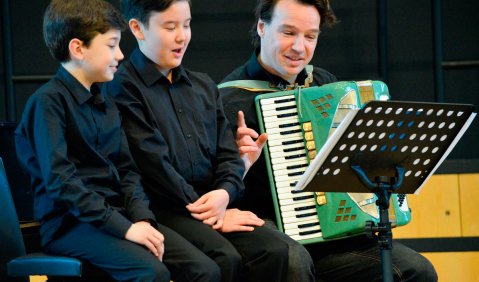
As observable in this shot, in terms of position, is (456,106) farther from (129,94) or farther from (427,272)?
(129,94)

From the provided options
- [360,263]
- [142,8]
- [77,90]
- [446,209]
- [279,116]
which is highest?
[142,8]

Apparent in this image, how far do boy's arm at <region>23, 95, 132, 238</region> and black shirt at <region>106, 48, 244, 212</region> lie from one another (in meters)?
0.37

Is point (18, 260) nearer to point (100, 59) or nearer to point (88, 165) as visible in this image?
point (88, 165)

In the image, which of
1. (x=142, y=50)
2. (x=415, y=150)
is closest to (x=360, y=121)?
(x=415, y=150)

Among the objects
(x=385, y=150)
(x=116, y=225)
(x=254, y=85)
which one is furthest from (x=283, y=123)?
(x=116, y=225)

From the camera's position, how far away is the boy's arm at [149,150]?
10.1 ft

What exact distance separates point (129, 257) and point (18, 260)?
340 millimetres

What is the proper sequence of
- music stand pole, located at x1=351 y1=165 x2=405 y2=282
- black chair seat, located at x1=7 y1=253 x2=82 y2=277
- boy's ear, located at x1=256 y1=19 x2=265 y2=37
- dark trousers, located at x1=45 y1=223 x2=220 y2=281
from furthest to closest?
boy's ear, located at x1=256 y1=19 x2=265 y2=37 < music stand pole, located at x1=351 y1=165 x2=405 y2=282 < dark trousers, located at x1=45 y1=223 x2=220 y2=281 < black chair seat, located at x1=7 y1=253 x2=82 y2=277

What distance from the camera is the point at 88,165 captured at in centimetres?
286

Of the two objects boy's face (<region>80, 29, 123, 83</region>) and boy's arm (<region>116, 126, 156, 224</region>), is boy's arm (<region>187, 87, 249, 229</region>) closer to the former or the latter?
boy's arm (<region>116, 126, 156, 224</region>)

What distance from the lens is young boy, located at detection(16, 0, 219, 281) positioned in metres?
2.71

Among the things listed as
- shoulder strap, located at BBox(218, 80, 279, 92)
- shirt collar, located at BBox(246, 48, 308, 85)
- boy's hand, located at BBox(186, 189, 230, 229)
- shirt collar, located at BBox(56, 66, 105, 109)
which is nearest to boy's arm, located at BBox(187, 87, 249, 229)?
boy's hand, located at BBox(186, 189, 230, 229)

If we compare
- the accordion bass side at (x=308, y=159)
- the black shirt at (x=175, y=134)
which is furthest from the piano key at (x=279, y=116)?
the black shirt at (x=175, y=134)

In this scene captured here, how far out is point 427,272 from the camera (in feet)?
11.6
